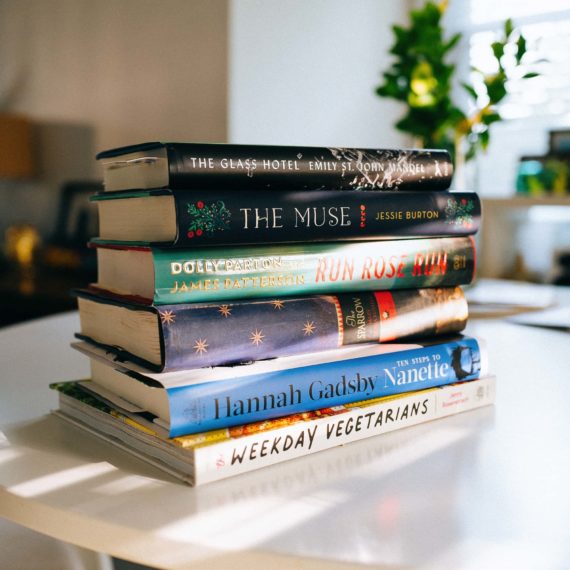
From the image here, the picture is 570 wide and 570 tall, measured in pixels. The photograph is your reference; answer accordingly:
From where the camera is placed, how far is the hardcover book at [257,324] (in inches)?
20.2

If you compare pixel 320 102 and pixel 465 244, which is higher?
pixel 320 102

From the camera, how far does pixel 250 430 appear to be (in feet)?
1.67

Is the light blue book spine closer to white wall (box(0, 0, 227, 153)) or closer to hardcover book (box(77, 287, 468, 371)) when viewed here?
hardcover book (box(77, 287, 468, 371))

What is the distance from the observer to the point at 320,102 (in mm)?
2615

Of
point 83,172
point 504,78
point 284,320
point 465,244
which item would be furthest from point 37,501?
point 83,172

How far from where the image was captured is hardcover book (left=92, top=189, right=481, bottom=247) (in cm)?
52

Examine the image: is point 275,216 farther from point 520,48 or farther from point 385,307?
point 520,48

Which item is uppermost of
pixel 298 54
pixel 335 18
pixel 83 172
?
pixel 335 18

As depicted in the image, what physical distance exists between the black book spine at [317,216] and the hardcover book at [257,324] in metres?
0.06

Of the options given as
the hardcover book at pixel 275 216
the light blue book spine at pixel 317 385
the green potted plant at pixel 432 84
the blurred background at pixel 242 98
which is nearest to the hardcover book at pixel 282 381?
the light blue book spine at pixel 317 385

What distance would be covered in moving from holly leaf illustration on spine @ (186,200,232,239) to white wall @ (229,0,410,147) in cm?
190

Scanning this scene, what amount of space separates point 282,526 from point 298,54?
7.65 feet

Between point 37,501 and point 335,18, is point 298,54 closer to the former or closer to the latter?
point 335,18

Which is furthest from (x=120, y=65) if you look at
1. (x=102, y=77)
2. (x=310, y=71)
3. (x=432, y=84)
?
(x=432, y=84)
